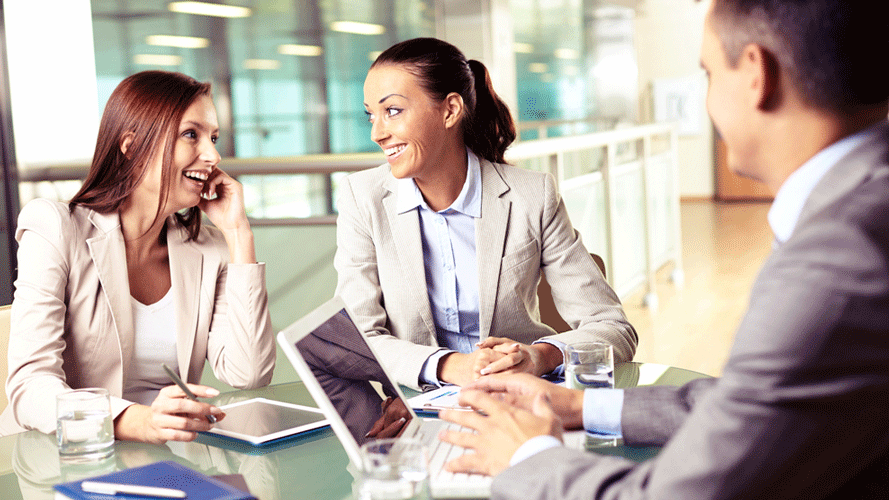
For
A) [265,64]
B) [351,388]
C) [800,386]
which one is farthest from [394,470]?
[265,64]

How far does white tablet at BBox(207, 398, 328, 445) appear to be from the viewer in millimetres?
1259

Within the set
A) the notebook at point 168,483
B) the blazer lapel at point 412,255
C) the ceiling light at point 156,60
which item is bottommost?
the notebook at point 168,483

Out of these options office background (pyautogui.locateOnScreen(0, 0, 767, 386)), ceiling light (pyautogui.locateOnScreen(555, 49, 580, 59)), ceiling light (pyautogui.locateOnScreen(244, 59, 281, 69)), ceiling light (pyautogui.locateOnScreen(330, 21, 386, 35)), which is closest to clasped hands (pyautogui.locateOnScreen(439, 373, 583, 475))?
office background (pyautogui.locateOnScreen(0, 0, 767, 386))

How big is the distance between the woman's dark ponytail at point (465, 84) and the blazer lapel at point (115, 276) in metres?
0.69

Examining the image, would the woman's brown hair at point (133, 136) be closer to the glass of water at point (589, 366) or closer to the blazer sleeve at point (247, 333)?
the blazer sleeve at point (247, 333)

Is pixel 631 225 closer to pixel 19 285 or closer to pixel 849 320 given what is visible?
pixel 19 285

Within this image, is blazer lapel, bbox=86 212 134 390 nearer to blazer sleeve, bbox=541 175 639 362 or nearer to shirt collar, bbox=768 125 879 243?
blazer sleeve, bbox=541 175 639 362

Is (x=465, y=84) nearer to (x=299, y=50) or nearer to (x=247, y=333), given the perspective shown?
(x=247, y=333)

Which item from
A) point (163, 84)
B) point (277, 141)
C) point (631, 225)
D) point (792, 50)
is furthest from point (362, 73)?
point (792, 50)

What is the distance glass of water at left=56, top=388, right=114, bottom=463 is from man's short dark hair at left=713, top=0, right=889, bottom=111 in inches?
39.8

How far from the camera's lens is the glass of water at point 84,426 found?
1.18 meters

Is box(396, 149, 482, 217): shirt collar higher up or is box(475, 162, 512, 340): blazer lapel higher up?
box(396, 149, 482, 217): shirt collar

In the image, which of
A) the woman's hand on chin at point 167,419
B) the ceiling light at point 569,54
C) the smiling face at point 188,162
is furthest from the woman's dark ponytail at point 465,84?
the ceiling light at point 569,54

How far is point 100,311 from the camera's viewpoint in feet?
5.31
